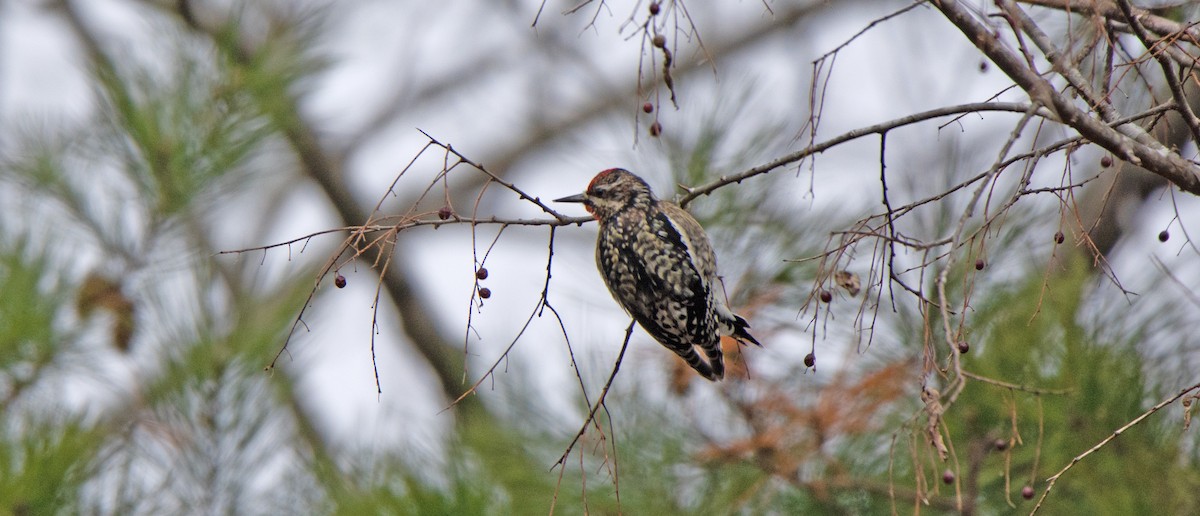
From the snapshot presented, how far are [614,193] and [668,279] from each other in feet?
1.33

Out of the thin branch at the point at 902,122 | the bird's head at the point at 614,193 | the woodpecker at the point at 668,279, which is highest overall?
the bird's head at the point at 614,193

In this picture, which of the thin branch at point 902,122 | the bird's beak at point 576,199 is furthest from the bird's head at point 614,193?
the thin branch at point 902,122

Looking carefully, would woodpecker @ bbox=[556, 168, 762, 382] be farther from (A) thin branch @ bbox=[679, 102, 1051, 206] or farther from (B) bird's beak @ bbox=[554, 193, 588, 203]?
(A) thin branch @ bbox=[679, 102, 1051, 206]

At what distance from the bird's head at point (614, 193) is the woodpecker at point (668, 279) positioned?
0.01 metres

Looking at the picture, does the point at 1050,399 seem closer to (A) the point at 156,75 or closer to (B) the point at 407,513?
(B) the point at 407,513

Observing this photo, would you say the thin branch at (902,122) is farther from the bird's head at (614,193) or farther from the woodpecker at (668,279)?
the bird's head at (614,193)

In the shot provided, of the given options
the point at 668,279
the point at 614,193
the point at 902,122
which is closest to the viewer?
the point at 902,122

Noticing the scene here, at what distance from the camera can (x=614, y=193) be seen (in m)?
3.53

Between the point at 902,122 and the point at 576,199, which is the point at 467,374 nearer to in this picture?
the point at 576,199

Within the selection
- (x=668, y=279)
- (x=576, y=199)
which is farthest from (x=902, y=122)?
(x=576, y=199)

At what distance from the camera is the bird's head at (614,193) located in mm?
3482

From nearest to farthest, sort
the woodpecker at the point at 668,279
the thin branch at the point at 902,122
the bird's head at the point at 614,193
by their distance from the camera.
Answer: the thin branch at the point at 902,122 < the woodpecker at the point at 668,279 < the bird's head at the point at 614,193

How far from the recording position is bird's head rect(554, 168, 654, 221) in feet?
11.4

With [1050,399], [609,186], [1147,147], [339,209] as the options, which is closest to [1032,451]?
[1050,399]
